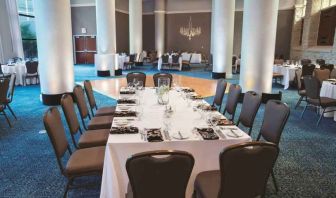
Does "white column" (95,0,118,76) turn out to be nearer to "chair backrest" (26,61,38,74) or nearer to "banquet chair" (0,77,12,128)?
"chair backrest" (26,61,38,74)

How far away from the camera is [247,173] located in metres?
1.91

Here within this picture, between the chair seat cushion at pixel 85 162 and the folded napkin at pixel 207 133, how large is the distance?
0.98 metres

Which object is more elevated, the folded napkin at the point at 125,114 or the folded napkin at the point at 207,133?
the folded napkin at the point at 125,114

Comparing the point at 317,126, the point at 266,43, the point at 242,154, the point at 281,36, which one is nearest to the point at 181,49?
the point at 281,36

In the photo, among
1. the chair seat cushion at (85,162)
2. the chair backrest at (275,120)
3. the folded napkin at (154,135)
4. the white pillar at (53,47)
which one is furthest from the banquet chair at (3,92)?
the chair backrest at (275,120)

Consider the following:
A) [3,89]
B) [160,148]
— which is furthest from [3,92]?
[160,148]

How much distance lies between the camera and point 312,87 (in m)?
5.44

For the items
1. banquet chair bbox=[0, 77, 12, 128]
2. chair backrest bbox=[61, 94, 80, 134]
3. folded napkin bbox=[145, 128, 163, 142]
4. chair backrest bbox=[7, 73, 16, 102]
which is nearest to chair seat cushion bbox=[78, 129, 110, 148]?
chair backrest bbox=[61, 94, 80, 134]

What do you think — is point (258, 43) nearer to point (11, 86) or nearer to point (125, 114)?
point (125, 114)

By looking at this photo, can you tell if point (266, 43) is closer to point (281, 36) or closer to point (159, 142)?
point (159, 142)

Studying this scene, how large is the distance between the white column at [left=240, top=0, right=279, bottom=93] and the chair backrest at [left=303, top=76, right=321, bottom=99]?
1.38 metres

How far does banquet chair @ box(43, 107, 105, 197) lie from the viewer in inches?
95.1

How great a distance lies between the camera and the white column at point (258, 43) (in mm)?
6516

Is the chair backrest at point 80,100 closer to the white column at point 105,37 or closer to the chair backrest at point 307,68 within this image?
the chair backrest at point 307,68
